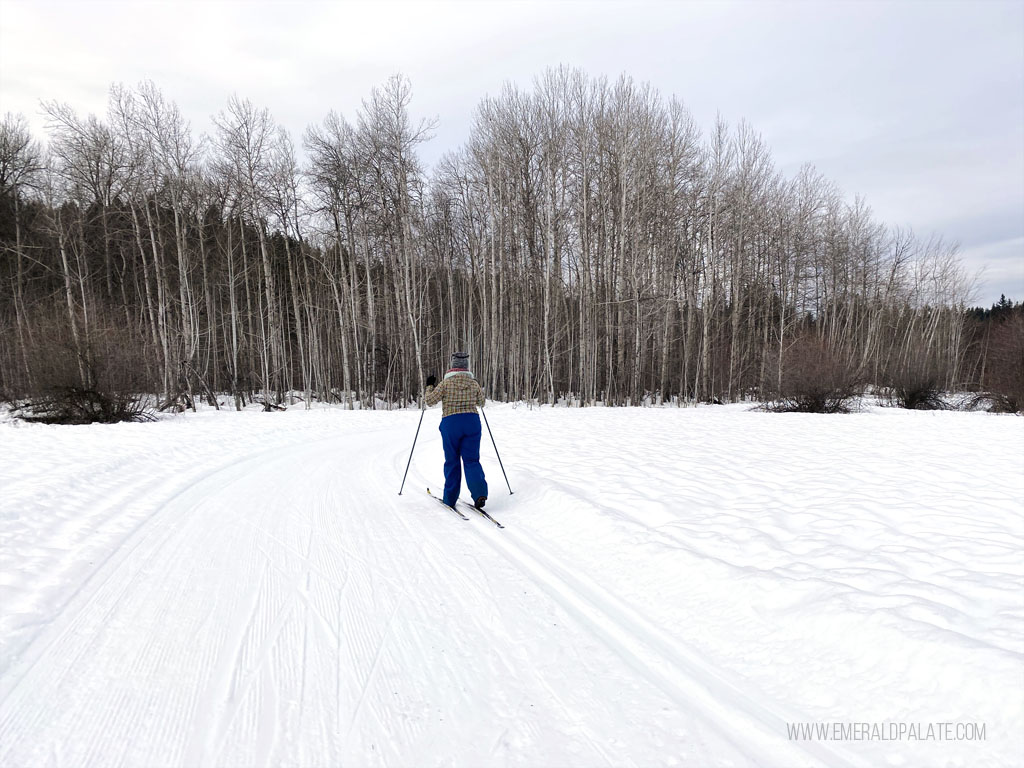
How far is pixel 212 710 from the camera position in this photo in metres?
2.34

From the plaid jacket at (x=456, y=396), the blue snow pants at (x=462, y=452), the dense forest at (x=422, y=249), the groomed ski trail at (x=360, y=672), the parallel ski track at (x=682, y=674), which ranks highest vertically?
the dense forest at (x=422, y=249)

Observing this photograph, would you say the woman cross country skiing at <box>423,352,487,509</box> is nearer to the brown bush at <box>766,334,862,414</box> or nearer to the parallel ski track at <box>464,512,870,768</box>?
the parallel ski track at <box>464,512,870,768</box>

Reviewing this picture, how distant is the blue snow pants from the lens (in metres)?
6.22

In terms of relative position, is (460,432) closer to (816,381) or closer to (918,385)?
(816,381)

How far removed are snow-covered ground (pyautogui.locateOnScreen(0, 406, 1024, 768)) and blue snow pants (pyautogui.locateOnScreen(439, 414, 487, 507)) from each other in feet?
1.43

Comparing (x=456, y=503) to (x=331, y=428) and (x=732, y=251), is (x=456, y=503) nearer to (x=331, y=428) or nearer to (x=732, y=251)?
(x=331, y=428)

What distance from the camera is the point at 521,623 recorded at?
3.24 metres

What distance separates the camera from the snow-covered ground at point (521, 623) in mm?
2186

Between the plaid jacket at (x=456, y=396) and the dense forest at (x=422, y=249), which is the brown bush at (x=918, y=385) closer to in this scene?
the dense forest at (x=422, y=249)

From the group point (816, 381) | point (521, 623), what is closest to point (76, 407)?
point (521, 623)

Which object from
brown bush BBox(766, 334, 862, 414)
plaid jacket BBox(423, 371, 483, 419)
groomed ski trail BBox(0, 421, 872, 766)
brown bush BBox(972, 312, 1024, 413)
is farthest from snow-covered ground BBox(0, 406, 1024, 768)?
brown bush BBox(972, 312, 1024, 413)

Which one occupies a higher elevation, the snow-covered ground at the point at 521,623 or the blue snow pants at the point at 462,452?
the blue snow pants at the point at 462,452

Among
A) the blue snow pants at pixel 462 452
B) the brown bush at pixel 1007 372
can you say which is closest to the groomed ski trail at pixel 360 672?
the blue snow pants at pixel 462 452

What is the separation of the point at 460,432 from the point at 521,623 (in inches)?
127
